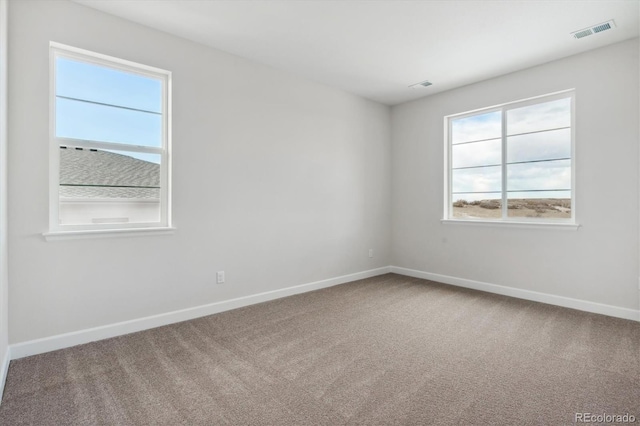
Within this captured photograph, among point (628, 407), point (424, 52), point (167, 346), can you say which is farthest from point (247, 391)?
point (424, 52)

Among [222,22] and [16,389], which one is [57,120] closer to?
[222,22]

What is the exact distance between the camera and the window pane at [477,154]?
4285mm

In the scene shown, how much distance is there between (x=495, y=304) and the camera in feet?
12.2

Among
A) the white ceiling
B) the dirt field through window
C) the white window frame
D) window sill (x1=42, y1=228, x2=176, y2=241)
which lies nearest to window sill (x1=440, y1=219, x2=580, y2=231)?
the white window frame

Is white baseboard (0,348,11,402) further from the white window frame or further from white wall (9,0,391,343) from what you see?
the white window frame

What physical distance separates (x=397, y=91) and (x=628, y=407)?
13.5 ft

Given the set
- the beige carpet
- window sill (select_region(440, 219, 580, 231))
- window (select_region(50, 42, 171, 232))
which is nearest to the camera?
the beige carpet

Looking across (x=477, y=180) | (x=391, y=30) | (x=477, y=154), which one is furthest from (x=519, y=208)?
(x=391, y=30)

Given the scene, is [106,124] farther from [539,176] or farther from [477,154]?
[539,176]

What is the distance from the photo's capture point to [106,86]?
2852 mm

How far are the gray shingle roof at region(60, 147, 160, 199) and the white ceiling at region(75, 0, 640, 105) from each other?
1.24 metres

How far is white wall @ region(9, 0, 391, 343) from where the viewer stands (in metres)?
2.45

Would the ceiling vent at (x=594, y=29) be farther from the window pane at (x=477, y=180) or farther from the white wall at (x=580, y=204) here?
the window pane at (x=477, y=180)

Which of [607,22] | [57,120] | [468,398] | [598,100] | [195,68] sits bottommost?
[468,398]
